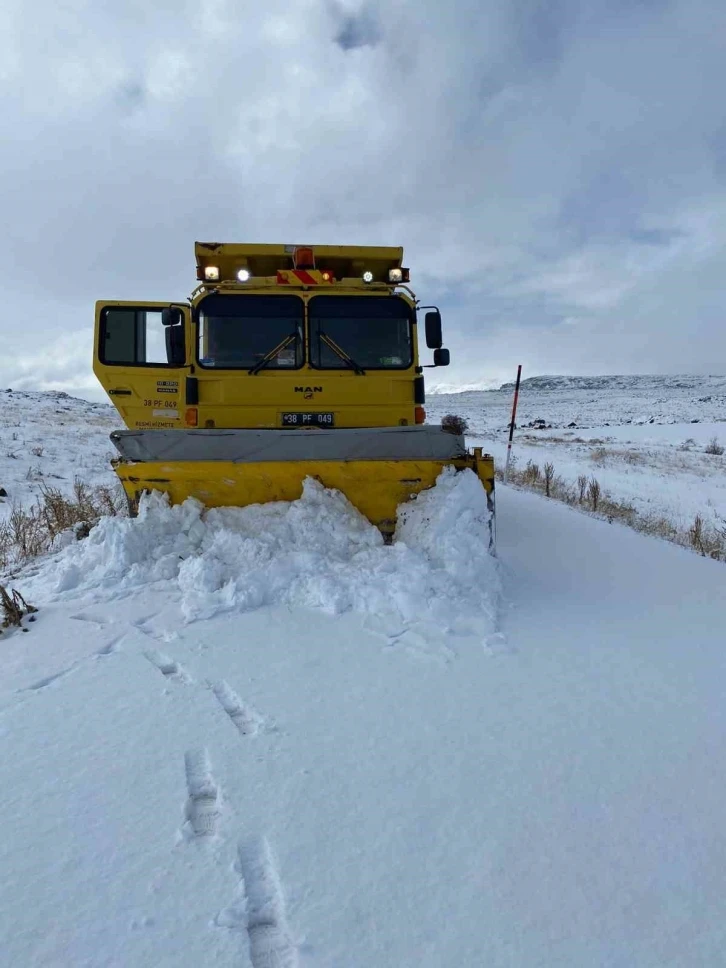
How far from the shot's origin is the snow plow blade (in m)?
4.42

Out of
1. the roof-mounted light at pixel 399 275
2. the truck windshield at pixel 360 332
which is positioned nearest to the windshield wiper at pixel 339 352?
the truck windshield at pixel 360 332

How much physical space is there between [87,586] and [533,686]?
3.00 meters

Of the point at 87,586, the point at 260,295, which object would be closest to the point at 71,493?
the point at 260,295

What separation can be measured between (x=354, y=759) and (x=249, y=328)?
5069 millimetres

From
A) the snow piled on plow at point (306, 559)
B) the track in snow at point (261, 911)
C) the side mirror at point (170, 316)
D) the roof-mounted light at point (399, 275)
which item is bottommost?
the track in snow at point (261, 911)

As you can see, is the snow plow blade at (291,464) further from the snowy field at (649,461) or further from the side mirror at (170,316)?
the snowy field at (649,461)

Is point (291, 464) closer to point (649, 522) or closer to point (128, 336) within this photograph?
point (128, 336)

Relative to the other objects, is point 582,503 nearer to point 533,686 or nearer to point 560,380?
point 533,686

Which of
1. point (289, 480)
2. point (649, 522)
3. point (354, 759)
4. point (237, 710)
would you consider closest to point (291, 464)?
point (289, 480)

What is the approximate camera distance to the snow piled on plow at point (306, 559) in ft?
11.6

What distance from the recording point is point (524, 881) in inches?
64.3

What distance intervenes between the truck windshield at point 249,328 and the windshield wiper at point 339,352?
247mm

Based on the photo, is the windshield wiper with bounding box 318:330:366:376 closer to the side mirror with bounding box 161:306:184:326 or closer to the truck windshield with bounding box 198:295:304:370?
the truck windshield with bounding box 198:295:304:370

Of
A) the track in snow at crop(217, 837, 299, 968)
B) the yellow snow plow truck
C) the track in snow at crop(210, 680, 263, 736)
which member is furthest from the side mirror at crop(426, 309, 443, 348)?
the track in snow at crop(217, 837, 299, 968)
